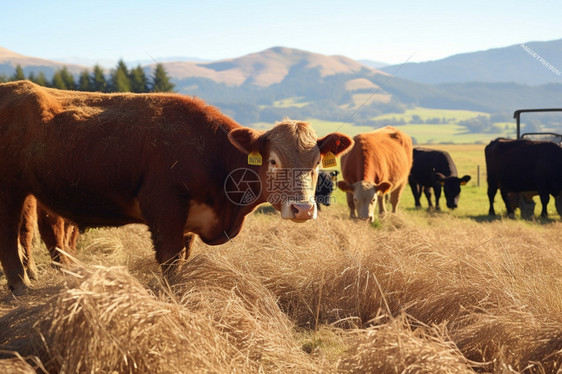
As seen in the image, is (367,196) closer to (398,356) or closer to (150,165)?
(150,165)

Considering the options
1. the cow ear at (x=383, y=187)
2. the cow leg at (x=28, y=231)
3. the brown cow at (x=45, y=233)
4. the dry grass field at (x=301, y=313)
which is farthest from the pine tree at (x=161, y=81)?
the cow leg at (x=28, y=231)

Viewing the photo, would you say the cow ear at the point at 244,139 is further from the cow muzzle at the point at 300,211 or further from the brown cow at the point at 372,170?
the brown cow at the point at 372,170

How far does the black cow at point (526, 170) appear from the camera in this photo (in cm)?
1506

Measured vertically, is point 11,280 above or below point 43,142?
below

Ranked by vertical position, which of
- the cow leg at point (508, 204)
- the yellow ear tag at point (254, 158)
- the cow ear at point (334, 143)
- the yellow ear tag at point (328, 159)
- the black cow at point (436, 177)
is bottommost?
the cow leg at point (508, 204)

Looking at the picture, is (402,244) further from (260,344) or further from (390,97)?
(390,97)

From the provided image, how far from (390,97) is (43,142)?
201230 millimetres

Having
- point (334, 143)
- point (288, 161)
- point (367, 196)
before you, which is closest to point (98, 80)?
point (367, 196)

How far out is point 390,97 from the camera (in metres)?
199

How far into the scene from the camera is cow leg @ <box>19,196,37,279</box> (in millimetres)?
6266

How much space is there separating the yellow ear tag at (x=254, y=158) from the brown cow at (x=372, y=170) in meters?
5.63

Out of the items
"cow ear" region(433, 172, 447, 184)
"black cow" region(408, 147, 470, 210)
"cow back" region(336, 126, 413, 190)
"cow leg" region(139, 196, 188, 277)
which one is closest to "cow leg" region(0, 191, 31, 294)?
"cow leg" region(139, 196, 188, 277)

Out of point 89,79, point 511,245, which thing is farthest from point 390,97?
point 511,245

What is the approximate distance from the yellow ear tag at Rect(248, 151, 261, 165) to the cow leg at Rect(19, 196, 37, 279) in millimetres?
2700
